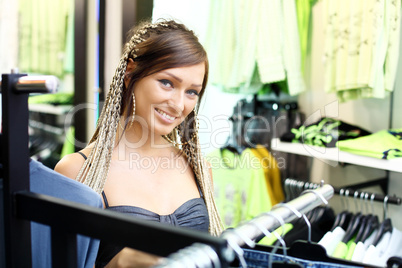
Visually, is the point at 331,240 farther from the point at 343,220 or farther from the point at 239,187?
the point at 239,187

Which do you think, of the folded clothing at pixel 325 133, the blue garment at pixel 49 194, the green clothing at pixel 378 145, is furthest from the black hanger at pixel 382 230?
the blue garment at pixel 49 194

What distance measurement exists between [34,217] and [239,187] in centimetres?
147

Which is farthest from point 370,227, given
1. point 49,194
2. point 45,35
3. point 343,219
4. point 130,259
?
point 45,35

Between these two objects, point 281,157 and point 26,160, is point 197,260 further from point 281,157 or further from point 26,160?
point 281,157

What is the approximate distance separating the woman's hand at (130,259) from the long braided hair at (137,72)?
0.60 feet

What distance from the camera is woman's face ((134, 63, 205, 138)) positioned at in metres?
1.05

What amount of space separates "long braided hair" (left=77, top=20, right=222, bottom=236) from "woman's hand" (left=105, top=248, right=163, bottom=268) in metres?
0.18

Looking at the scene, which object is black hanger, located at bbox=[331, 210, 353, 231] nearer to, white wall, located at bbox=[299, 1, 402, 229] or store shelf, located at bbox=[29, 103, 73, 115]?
white wall, located at bbox=[299, 1, 402, 229]

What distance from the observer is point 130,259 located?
0.88 m

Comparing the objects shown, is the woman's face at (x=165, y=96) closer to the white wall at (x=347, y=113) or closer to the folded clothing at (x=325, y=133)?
the folded clothing at (x=325, y=133)

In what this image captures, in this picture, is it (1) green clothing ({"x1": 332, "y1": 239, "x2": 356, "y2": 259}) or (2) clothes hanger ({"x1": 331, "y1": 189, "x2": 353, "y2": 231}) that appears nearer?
(1) green clothing ({"x1": 332, "y1": 239, "x2": 356, "y2": 259})

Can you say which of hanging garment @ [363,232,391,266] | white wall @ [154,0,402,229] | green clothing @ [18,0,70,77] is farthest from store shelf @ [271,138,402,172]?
green clothing @ [18,0,70,77]

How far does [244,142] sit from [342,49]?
2.25 ft

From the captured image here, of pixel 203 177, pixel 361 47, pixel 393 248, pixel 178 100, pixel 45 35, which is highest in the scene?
pixel 45 35
